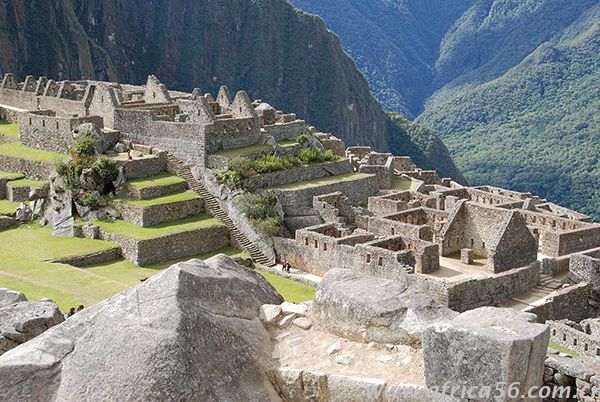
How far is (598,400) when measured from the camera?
22.6 ft

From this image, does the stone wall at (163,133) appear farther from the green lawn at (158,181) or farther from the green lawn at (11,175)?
the green lawn at (11,175)

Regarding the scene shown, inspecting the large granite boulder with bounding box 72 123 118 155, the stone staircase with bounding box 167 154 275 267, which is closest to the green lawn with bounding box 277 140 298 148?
the stone staircase with bounding box 167 154 275 267

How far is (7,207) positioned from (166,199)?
5967 mm

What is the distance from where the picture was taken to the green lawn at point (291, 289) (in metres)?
22.5

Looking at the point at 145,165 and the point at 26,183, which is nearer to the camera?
the point at 145,165

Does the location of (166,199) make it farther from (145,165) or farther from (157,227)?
(145,165)

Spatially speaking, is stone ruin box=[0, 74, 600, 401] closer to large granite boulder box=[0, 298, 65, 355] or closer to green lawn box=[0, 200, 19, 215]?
green lawn box=[0, 200, 19, 215]

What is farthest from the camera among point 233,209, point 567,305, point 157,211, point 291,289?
point 233,209

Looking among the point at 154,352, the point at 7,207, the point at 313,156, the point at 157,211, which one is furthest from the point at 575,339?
the point at 7,207

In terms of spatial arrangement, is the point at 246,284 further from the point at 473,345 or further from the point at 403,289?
the point at 473,345

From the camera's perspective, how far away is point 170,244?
25875 millimetres

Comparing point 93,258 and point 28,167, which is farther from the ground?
point 28,167

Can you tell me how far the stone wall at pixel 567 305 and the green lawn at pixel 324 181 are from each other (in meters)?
9.96

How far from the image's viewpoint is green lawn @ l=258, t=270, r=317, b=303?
73.9ft
